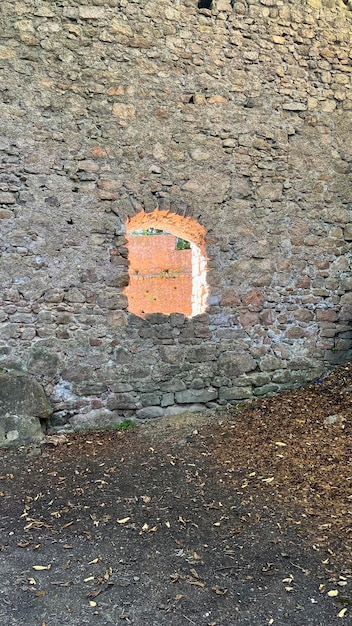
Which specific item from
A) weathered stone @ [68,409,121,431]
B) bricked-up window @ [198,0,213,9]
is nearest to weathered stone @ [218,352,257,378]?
weathered stone @ [68,409,121,431]

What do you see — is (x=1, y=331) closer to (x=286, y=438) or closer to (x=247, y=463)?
(x=247, y=463)

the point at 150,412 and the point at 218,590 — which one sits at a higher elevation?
the point at 150,412

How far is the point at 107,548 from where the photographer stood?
9.18 ft

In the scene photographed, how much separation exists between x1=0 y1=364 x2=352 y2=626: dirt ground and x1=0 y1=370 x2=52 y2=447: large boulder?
17 centimetres

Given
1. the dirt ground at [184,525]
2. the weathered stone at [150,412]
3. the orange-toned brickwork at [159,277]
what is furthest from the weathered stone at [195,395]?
the orange-toned brickwork at [159,277]

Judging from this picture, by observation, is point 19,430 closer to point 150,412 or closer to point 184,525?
point 150,412

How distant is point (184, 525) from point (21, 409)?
2.15 m

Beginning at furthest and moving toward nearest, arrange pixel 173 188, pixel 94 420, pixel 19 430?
pixel 173 188 → pixel 94 420 → pixel 19 430

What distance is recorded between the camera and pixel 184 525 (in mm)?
3072

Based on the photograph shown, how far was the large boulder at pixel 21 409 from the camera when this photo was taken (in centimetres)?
435

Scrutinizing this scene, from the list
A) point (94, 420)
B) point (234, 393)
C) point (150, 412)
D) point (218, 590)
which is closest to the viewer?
point (218, 590)

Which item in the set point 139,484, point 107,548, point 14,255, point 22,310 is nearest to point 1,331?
point 22,310

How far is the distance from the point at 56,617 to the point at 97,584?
0.96 ft

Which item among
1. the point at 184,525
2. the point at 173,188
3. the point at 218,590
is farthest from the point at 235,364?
the point at 218,590
